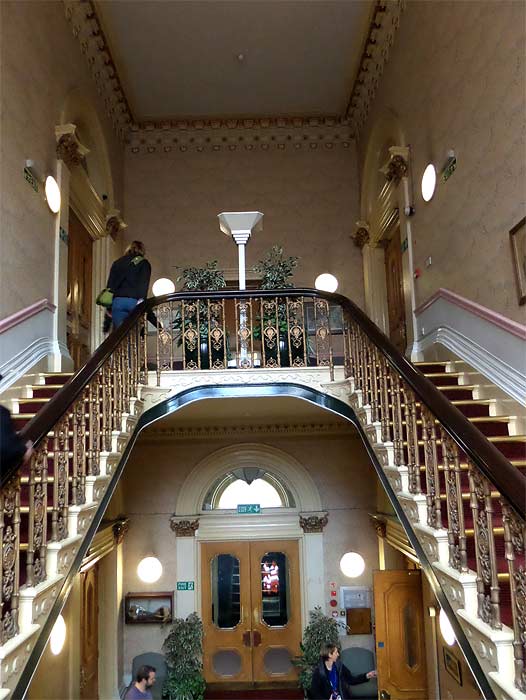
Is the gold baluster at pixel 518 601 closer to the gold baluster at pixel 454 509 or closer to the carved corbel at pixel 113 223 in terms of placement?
the gold baluster at pixel 454 509

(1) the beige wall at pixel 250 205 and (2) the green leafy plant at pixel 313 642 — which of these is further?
(1) the beige wall at pixel 250 205

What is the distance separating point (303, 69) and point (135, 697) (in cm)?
955

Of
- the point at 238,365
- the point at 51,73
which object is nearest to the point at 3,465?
the point at 238,365

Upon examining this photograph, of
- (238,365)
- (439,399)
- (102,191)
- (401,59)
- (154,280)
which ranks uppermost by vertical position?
(401,59)

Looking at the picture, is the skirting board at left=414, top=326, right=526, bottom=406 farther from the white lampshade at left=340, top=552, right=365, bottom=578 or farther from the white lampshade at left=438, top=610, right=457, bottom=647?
the white lampshade at left=340, top=552, right=365, bottom=578

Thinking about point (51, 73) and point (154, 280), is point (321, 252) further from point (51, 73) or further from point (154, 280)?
point (51, 73)

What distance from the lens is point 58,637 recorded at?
23.5ft

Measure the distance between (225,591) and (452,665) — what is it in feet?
12.5

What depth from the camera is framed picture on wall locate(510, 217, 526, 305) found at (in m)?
5.08

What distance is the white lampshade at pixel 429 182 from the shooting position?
734 cm

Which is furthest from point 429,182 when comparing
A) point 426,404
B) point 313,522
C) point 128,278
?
point 313,522

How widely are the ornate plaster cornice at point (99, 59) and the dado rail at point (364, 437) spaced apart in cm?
461

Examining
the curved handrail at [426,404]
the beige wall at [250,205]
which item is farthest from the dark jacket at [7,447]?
the beige wall at [250,205]

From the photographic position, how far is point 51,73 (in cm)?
740
